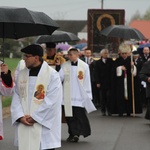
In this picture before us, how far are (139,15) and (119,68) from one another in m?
132

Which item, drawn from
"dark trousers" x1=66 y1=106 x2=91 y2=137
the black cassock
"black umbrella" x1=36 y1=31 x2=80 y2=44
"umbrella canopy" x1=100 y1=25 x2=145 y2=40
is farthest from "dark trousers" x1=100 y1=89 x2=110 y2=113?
"dark trousers" x1=66 y1=106 x2=91 y2=137

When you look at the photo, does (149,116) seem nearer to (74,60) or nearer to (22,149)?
(74,60)

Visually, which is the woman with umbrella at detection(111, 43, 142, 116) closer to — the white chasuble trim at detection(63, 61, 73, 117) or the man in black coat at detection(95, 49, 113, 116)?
the man in black coat at detection(95, 49, 113, 116)

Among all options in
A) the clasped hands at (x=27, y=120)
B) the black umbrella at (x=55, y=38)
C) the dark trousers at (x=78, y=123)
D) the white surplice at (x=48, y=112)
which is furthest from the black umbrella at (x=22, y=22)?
the dark trousers at (x=78, y=123)

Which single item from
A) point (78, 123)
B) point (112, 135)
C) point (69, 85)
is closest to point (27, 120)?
point (69, 85)

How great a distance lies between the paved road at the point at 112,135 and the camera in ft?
35.0

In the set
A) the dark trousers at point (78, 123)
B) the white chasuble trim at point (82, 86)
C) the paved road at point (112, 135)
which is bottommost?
the paved road at point (112, 135)

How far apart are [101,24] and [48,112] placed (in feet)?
40.9

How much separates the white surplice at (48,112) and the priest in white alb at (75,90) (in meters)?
3.73

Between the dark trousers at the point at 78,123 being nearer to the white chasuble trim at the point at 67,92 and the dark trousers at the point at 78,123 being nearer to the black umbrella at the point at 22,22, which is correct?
the white chasuble trim at the point at 67,92

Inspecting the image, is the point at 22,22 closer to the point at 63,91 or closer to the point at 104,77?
the point at 63,91

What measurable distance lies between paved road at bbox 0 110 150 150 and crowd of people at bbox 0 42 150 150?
0.40 m

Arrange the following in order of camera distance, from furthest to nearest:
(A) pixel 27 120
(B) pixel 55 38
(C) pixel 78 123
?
1. (B) pixel 55 38
2. (C) pixel 78 123
3. (A) pixel 27 120

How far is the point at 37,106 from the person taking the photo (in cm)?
716
